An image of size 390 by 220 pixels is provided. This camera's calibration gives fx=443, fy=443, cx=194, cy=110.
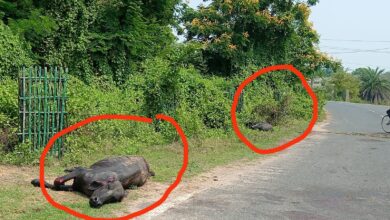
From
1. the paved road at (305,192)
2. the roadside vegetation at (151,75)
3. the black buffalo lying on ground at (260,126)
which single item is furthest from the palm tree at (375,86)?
the paved road at (305,192)

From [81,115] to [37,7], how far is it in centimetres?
619

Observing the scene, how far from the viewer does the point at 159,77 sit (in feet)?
41.5

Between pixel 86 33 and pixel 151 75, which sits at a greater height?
pixel 86 33

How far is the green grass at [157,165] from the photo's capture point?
529 cm

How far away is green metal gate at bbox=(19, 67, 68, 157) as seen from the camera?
7934 mm

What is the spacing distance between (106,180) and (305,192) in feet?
10.2

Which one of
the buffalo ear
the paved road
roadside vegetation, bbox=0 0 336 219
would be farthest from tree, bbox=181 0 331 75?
the buffalo ear

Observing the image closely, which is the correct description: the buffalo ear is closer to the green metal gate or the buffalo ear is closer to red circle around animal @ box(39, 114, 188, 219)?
red circle around animal @ box(39, 114, 188, 219)

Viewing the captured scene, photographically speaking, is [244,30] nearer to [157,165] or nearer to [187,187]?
[157,165]

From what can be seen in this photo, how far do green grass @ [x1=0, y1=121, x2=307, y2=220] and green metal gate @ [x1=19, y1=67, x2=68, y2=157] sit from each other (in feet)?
1.85

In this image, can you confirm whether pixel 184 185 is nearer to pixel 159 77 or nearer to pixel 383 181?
pixel 383 181

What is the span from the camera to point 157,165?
851 centimetres

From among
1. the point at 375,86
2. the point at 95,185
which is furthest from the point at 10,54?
the point at 375,86

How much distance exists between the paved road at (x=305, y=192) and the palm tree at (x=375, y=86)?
63575mm
